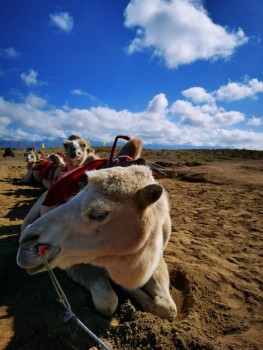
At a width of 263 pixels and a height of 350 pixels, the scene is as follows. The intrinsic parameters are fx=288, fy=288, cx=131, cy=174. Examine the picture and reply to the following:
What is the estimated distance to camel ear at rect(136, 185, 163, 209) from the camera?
7.97 ft

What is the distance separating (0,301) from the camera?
3.56 meters

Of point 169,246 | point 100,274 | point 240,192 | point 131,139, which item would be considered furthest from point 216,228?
point 240,192

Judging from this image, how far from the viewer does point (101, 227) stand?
248 cm

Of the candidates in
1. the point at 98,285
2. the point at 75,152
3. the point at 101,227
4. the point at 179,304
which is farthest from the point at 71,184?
the point at 75,152

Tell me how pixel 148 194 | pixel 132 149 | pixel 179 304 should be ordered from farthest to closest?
pixel 132 149 < pixel 179 304 < pixel 148 194

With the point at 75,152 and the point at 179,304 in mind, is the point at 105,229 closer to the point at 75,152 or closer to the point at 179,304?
the point at 179,304

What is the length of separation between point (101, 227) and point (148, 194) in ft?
1.62

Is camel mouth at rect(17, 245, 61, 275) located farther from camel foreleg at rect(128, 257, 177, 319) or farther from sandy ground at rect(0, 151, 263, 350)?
camel foreleg at rect(128, 257, 177, 319)

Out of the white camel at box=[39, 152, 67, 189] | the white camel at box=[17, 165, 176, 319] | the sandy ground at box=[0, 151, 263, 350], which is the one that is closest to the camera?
the white camel at box=[17, 165, 176, 319]

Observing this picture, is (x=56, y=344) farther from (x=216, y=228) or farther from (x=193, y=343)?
(x=216, y=228)

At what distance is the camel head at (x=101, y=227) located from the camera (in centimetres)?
240

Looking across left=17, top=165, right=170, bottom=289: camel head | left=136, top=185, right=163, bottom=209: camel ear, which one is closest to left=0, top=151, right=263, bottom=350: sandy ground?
left=17, top=165, right=170, bottom=289: camel head

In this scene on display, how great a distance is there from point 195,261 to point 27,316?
2747 mm

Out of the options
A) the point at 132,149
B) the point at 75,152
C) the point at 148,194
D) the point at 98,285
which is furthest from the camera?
the point at 75,152
